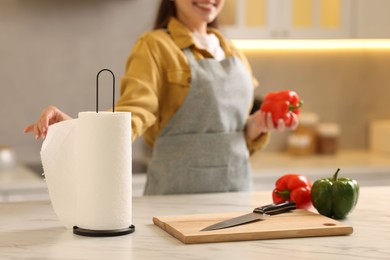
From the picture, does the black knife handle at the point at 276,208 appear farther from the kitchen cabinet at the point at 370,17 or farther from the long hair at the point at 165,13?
the kitchen cabinet at the point at 370,17

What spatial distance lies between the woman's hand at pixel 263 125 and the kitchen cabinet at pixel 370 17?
62.1 inches

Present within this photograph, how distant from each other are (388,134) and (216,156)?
2.01m

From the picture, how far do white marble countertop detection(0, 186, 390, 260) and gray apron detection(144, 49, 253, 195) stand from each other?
55 cm

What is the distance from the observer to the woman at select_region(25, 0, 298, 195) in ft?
8.22

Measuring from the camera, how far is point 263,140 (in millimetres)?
2652

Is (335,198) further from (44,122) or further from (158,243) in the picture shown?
(44,122)

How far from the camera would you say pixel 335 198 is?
72.6 inches

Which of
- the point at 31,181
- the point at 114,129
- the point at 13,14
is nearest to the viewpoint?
the point at 114,129

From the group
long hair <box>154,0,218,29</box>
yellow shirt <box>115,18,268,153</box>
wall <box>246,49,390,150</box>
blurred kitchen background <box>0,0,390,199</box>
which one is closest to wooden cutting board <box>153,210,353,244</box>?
yellow shirt <box>115,18,268,153</box>

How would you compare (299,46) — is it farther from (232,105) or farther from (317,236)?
(317,236)

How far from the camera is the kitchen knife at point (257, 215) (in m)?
1.67

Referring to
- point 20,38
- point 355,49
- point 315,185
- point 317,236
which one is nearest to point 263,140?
point 315,185

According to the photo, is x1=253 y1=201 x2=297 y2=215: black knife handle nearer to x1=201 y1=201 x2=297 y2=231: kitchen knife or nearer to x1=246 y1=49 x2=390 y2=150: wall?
x1=201 y1=201 x2=297 y2=231: kitchen knife

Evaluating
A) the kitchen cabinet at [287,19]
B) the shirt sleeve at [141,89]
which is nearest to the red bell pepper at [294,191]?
the shirt sleeve at [141,89]
